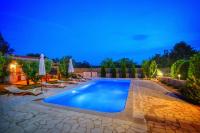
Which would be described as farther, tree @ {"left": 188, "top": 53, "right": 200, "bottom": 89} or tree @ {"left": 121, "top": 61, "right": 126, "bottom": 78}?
tree @ {"left": 121, "top": 61, "right": 126, "bottom": 78}

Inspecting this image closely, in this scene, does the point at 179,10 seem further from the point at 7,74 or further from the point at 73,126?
the point at 73,126

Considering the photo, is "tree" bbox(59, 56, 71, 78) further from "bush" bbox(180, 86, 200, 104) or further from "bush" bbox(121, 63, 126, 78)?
"bush" bbox(180, 86, 200, 104)

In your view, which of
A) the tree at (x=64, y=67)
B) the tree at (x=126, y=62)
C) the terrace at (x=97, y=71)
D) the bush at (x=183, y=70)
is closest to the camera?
the terrace at (x=97, y=71)

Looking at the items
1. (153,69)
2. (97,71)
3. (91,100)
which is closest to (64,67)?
(97,71)

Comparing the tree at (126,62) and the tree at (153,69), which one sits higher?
the tree at (126,62)

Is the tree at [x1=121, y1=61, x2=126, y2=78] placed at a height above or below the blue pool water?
above

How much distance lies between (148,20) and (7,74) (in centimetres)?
5025

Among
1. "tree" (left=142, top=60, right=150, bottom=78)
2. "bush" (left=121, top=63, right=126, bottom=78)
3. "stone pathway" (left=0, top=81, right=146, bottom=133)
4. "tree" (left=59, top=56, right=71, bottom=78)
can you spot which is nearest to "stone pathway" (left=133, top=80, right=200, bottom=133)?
"stone pathway" (left=0, top=81, right=146, bottom=133)

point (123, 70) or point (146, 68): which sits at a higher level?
point (146, 68)

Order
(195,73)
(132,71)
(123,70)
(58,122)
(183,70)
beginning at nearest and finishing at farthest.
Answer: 1. (58,122)
2. (195,73)
3. (183,70)
4. (123,70)
5. (132,71)

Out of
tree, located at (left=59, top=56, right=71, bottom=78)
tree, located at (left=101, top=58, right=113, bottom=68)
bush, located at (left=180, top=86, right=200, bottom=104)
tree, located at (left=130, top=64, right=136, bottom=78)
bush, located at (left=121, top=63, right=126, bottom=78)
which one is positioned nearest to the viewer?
bush, located at (left=180, top=86, right=200, bottom=104)

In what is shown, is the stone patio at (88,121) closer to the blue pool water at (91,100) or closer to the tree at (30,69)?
the blue pool water at (91,100)

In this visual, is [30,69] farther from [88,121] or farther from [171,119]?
[171,119]

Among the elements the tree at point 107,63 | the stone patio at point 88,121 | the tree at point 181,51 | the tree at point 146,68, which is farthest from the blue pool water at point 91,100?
the tree at point 181,51
